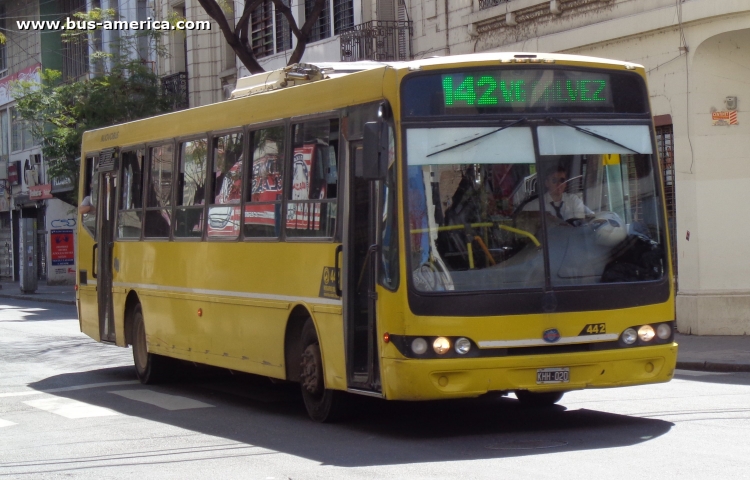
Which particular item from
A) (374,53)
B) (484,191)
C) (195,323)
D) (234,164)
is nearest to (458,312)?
(484,191)

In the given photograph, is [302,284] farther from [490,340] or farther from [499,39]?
[499,39]

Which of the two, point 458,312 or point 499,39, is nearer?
point 458,312

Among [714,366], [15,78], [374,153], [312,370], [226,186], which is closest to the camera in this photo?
[374,153]

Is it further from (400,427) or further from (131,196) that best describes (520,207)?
(131,196)

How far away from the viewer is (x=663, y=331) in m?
9.22

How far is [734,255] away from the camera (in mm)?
17359

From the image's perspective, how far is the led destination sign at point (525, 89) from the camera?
29.5 feet

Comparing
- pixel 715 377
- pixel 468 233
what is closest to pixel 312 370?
pixel 468 233

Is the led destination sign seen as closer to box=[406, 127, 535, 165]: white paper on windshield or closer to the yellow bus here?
the yellow bus

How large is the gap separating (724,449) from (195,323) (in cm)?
604

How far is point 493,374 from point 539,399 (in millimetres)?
2285

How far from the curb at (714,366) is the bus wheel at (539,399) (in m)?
3.72

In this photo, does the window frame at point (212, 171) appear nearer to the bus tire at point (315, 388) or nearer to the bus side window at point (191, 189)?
the bus side window at point (191, 189)

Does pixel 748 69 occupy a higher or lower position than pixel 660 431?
higher
